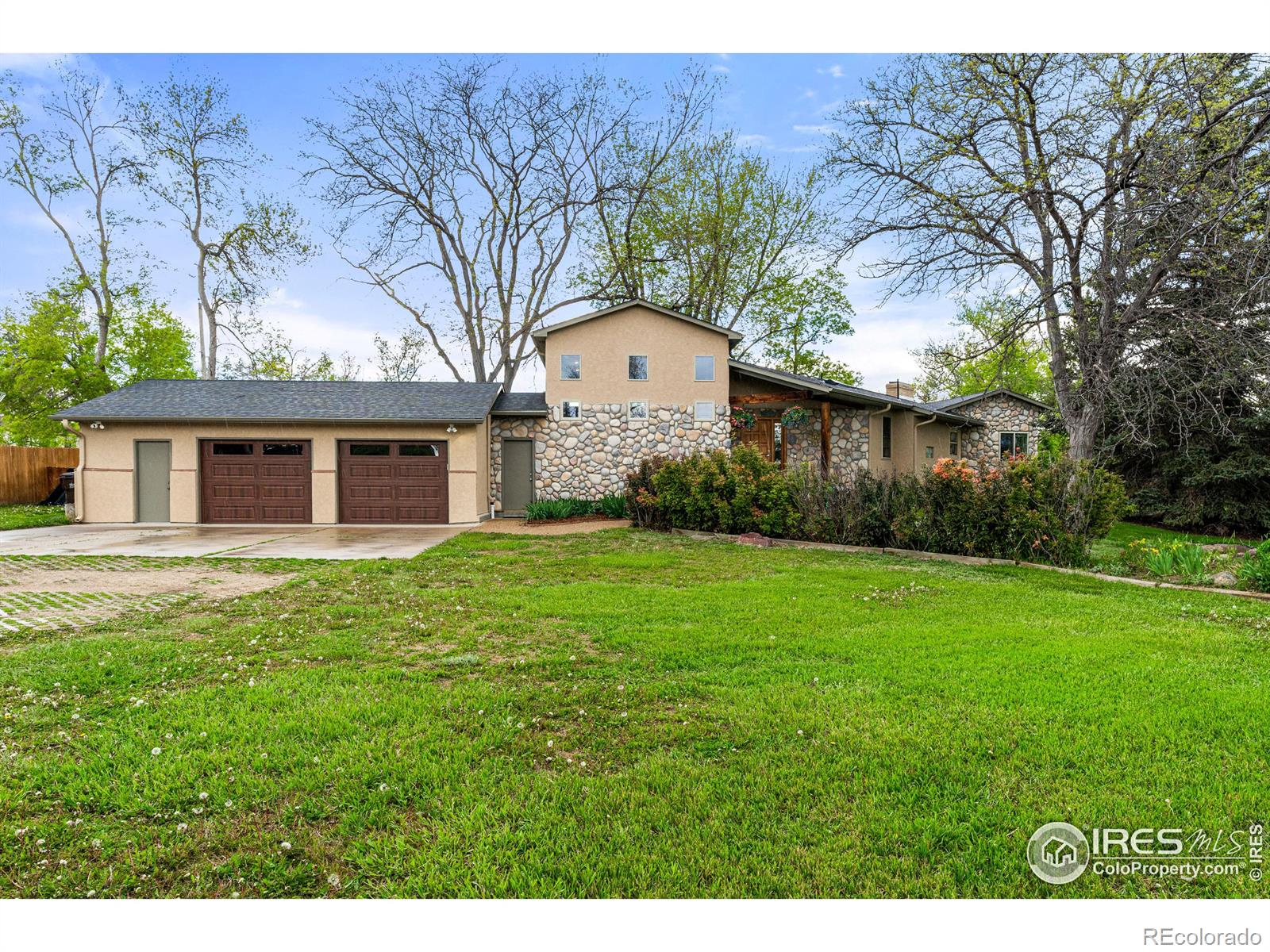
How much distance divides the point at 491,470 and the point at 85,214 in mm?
19456

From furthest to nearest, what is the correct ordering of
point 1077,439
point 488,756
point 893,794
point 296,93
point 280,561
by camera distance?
1. point 1077,439
2. point 280,561
3. point 296,93
4. point 488,756
5. point 893,794

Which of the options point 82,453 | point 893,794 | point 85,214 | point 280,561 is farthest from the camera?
point 85,214

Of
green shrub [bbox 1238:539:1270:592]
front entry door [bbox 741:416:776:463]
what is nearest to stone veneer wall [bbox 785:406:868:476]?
front entry door [bbox 741:416:776:463]

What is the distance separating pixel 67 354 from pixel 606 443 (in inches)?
802

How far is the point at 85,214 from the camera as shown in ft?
72.4

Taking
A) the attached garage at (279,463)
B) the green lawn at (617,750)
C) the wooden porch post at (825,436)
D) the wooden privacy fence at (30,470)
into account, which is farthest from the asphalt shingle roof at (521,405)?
the wooden privacy fence at (30,470)

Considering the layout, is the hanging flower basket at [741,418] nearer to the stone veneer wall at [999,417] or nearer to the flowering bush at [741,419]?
the flowering bush at [741,419]

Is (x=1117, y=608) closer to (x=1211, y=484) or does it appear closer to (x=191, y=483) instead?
(x=1211, y=484)

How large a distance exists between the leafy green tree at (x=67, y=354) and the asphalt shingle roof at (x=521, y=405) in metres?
15.9

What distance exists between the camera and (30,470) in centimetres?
1766

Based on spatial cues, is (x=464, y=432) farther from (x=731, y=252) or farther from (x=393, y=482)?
(x=731, y=252)

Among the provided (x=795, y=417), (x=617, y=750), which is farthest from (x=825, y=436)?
(x=617, y=750)

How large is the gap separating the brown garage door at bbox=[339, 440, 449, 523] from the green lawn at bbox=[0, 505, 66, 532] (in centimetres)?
671
